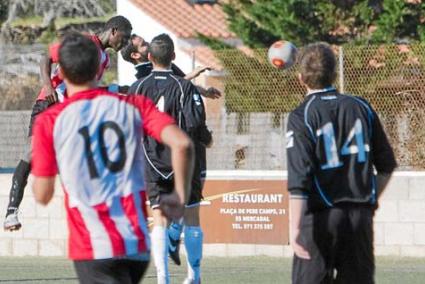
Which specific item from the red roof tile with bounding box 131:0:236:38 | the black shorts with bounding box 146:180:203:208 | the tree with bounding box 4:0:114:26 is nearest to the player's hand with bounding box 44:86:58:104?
the black shorts with bounding box 146:180:203:208

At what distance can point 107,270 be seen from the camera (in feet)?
18.9

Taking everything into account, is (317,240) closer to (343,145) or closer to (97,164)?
(343,145)

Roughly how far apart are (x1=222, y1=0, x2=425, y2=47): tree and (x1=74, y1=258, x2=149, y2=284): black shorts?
67.4ft

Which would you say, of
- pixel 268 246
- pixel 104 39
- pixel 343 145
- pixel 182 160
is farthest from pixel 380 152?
pixel 268 246

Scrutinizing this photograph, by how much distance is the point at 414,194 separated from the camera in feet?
45.1

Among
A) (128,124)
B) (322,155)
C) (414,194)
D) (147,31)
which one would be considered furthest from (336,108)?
(147,31)

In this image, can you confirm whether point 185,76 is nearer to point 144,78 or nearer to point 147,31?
point 144,78

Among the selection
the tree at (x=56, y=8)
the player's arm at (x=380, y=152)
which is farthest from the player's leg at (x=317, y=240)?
the tree at (x=56, y=8)

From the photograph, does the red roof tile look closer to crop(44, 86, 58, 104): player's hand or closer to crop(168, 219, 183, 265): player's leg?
crop(168, 219, 183, 265): player's leg

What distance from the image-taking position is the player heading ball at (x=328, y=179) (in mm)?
6773

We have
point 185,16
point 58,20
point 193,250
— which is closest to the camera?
point 193,250

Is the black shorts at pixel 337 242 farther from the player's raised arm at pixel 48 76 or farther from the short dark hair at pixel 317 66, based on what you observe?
the player's raised arm at pixel 48 76

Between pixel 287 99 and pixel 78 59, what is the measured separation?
29.6 feet

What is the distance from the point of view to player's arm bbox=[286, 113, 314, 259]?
6711mm
